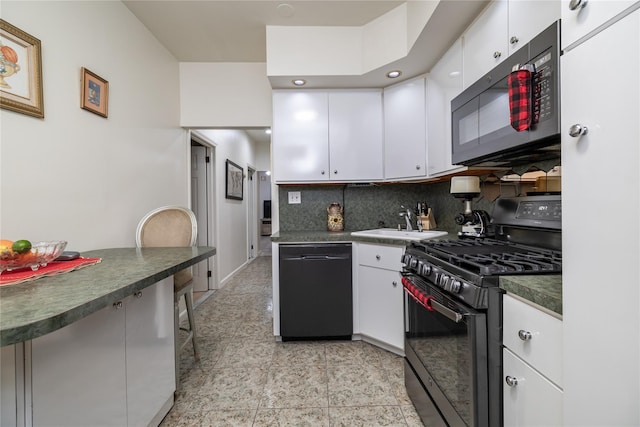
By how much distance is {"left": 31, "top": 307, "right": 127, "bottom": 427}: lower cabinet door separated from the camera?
83 centimetres

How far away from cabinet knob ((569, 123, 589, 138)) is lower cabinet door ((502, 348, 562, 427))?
2.12ft

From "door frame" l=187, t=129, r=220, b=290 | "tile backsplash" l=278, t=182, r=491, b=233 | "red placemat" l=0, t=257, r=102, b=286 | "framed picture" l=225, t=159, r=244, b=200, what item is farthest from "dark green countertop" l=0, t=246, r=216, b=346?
"framed picture" l=225, t=159, r=244, b=200

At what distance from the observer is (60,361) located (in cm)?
88

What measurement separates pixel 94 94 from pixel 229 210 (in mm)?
2712

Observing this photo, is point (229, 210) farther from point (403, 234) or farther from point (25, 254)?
point (25, 254)

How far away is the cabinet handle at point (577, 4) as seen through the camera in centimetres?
61

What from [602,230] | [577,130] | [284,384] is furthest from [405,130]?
[284,384]

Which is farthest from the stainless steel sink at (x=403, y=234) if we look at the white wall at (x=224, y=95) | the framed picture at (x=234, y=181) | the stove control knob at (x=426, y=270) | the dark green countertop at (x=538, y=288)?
the framed picture at (x=234, y=181)

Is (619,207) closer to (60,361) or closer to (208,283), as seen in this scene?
(60,361)

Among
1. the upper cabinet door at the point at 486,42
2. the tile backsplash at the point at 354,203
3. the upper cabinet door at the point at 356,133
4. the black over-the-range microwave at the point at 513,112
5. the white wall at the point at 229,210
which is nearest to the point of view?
the black over-the-range microwave at the point at 513,112

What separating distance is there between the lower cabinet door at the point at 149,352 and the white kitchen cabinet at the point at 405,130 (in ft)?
6.01

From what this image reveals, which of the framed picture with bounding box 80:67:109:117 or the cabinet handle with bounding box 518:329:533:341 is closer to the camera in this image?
the cabinet handle with bounding box 518:329:533:341

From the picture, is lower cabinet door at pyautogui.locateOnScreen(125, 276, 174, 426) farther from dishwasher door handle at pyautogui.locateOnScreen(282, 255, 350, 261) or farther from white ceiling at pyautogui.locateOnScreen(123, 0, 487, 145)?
white ceiling at pyautogui.locateOnScreen(123, 0, 487, 145)

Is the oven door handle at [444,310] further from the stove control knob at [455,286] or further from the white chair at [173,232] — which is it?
the white chair at [173,232]
